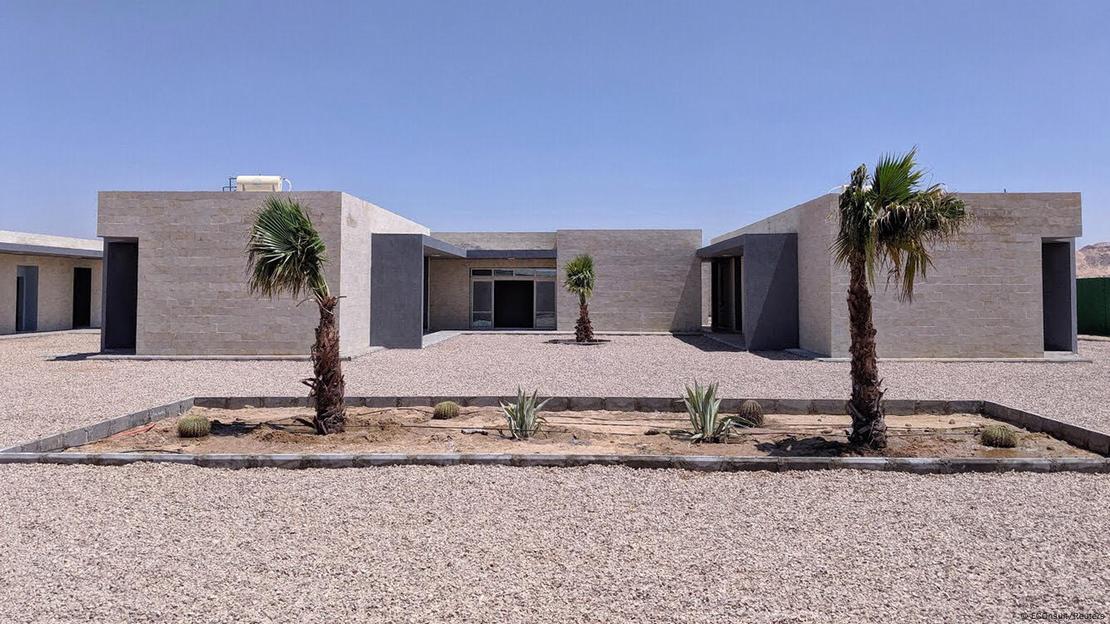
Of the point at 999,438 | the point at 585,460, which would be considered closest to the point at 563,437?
the point at 585,460

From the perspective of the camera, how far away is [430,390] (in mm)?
9828

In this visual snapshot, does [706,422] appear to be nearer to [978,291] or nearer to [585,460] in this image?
[585,460]

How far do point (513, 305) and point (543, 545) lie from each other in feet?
70.7

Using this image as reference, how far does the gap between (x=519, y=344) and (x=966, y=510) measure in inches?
573

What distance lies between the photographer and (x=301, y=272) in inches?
270

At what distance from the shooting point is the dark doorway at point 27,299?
864 inches

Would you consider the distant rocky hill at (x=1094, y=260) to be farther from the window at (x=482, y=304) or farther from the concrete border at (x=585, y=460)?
the concrete border at (x=585, y=460)

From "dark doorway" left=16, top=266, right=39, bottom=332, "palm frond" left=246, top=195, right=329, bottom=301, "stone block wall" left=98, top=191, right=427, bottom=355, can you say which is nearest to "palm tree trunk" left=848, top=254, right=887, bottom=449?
"palm frond" left=246, top=195, right=329, bottom=301

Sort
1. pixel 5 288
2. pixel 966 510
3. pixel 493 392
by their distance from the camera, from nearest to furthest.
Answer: pixel 966 510, pixel 493 392, pixel 5 288

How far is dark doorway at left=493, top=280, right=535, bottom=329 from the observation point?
82.0 feet

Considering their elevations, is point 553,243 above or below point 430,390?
above

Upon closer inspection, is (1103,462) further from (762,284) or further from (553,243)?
(553,243)

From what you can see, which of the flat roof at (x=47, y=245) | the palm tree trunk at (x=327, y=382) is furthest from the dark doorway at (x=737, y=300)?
the flat roof at (x=47, y=245)

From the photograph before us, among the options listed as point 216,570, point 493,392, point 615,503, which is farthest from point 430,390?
point 216,570
